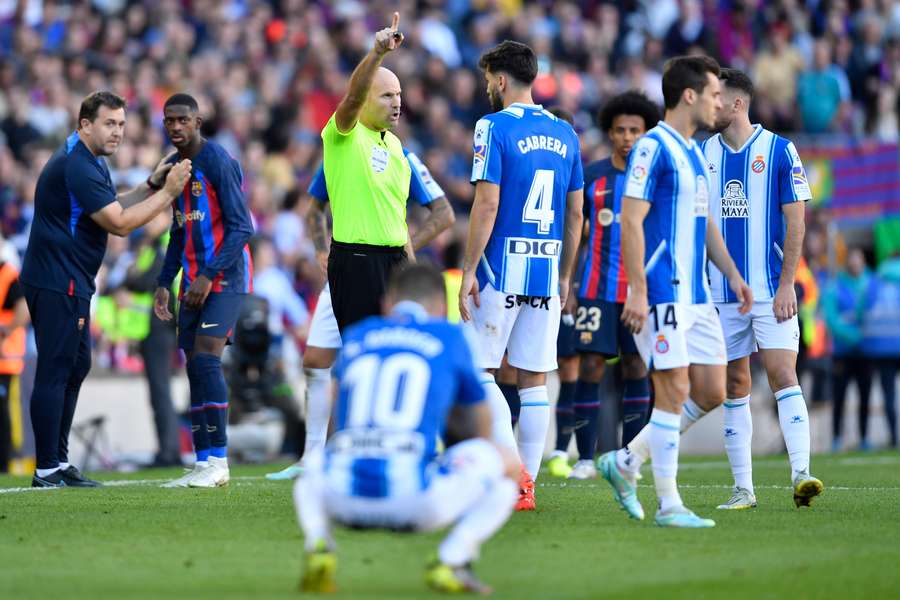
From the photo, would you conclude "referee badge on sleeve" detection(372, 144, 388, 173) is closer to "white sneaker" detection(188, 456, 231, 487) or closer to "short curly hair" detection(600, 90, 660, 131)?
"white sneaker" detection(188, 456, 231, 487)

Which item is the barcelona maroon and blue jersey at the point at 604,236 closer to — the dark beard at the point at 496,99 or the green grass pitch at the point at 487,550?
the green grass pitch at the point at 487,550

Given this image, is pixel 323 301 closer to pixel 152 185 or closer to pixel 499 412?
pixel 152 185

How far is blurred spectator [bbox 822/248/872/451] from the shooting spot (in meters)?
19.2

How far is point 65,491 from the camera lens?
34.4 feet

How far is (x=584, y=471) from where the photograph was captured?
12.3m

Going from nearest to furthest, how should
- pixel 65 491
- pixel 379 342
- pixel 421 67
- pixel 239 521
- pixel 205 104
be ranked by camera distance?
pixel 379 342 < pixel 239 521 < pixel 65 491 < pixel 205 104 < pixel 421 67

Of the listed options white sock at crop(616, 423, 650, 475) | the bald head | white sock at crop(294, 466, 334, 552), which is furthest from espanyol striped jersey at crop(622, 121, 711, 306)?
white sock at crop(294, 466, 334, 552)

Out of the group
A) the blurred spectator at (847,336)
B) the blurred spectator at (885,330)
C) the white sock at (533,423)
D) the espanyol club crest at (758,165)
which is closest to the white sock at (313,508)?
the white sock at (533,423)

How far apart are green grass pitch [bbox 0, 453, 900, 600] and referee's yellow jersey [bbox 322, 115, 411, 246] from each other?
1724 millimetres

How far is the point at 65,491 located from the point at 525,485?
10.6 feet

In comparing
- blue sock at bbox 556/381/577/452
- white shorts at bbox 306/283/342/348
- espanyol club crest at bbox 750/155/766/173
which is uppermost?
espanyol club crest at bbox 750/155/766/173

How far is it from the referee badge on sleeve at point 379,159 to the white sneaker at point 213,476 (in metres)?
2.36

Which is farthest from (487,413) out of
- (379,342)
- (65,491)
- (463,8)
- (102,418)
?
(463,8)

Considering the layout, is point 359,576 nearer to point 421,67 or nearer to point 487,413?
point 487,413
